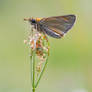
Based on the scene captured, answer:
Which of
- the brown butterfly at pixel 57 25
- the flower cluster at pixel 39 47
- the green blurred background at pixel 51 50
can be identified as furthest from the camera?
the green blurred background at pixel 51 50

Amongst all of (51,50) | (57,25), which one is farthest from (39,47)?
(51,50)

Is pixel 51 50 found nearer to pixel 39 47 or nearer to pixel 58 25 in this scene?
pixel 58 25

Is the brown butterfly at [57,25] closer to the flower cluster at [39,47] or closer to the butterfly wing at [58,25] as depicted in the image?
the butterfly wing at [58,25]

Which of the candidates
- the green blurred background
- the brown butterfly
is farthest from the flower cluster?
the green blurred background

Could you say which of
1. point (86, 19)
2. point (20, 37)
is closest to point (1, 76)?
point (20, 37)

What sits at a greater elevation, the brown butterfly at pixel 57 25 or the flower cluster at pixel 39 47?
the brown butterfly at pixel 57 25

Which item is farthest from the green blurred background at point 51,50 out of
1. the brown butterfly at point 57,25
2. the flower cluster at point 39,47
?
the flower cluster at point 39,47
